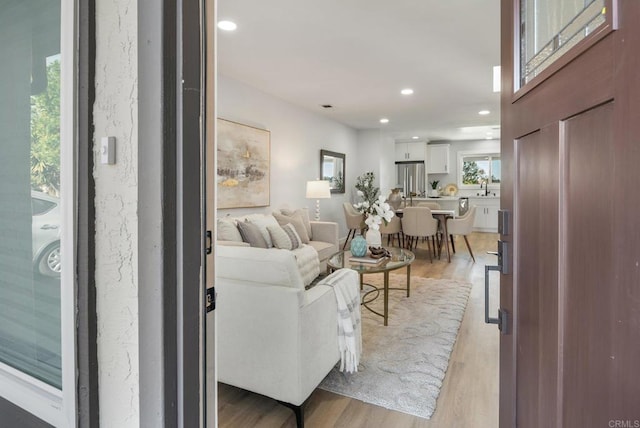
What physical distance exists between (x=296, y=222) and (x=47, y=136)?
378 cm

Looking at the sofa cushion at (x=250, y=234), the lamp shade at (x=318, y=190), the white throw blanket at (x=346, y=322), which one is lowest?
the white throw blanket at (x=346, y=322)

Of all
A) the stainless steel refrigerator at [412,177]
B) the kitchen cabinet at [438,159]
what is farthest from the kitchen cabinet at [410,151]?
the kitchen cabinet at [438,159]

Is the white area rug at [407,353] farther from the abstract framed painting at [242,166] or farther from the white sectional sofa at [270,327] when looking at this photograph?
the abstract framed painting at [242,166]

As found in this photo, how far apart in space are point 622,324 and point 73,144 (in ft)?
3.67

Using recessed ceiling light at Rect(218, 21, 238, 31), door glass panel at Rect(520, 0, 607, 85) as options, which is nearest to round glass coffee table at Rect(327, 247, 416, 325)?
recessed ceiling light at Rect(218, 21, 238, 31)

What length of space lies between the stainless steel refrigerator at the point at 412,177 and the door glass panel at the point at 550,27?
30.1 ft

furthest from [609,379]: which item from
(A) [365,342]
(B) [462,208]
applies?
(B) [462,208]

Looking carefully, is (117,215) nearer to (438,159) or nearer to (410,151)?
(410,151)

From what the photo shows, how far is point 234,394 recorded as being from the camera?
208cm

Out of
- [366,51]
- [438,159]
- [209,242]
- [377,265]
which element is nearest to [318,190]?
[366,51]

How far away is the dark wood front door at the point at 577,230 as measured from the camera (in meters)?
0.46

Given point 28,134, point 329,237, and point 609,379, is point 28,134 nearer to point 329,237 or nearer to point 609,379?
point 609,379

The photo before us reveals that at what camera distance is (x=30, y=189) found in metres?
1.05

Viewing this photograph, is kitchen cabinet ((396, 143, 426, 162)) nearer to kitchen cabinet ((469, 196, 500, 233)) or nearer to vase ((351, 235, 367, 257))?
kitchen cabinet ((469, 196, 500, 233))
